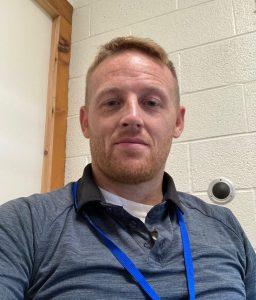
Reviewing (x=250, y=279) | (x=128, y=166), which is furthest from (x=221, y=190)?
(x=128, y=166)

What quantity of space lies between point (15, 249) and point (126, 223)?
10.6 inches

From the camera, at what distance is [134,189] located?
98 centimetres

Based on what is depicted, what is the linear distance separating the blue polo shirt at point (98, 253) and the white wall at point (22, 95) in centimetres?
54

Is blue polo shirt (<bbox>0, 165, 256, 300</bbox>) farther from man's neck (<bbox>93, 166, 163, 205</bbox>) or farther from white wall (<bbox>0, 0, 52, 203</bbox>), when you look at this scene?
white wall (<bbox>0, 0, 52, 203</bbox>)

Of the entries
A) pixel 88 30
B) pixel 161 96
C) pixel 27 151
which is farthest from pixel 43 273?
pixel 88 30

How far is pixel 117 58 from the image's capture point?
42.1 inches

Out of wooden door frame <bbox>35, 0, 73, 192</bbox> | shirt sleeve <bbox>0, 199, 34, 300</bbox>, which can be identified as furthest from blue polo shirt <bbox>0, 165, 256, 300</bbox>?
wooden door frame <bbox>35, 0, 73, 192</bbox>

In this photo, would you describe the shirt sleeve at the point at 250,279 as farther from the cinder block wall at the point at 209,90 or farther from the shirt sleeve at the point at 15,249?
the shirt sleeve at the point at 15,249

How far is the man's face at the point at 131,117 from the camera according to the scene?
94cm

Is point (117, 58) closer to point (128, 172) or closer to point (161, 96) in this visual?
point (161, 96)

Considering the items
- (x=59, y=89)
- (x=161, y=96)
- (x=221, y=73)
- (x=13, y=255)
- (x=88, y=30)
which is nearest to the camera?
(x=13, y=255)

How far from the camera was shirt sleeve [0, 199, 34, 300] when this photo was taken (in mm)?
680

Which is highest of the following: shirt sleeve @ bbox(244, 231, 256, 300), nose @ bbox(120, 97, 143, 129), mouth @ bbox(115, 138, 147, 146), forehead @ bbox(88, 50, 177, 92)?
forehead @ bbox(88, 50, 177, 92)

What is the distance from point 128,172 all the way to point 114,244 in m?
0.22
